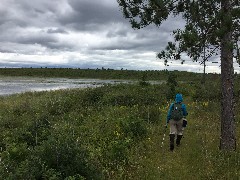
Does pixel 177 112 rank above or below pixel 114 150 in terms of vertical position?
above

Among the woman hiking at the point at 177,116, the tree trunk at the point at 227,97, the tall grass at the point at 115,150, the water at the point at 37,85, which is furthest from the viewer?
the water at the point at 37,85

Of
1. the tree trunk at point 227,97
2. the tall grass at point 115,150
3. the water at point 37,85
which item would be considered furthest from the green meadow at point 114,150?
the water at point 37,85

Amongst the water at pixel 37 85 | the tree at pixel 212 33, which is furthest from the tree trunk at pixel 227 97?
the water at pixel 37 85

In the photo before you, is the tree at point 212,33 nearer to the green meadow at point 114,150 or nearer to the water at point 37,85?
the green meadow at point 114,150

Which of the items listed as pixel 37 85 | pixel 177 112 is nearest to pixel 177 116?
pixel 177 112

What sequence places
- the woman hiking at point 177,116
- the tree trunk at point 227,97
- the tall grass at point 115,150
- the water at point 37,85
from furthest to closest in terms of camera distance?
the water at point 37,85
the woman hiking at point 177,116
the tree trunk at point 227,97
the tall grass at point 115,150

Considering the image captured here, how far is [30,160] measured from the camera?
7422mm

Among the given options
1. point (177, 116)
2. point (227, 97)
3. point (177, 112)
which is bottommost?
point (177, 116)

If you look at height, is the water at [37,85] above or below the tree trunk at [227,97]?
below

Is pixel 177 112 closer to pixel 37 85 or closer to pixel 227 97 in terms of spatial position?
pixel 227 97

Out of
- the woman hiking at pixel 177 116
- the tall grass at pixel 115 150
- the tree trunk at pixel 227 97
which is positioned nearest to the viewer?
the tall grass at pixel 115 150

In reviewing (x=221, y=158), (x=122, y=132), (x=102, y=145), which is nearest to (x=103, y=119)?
(x=122, y=132)

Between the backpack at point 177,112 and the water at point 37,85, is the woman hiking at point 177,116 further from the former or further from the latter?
the water at point 37,85

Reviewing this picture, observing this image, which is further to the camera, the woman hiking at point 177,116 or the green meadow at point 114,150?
the woman hiking at point 177,116
